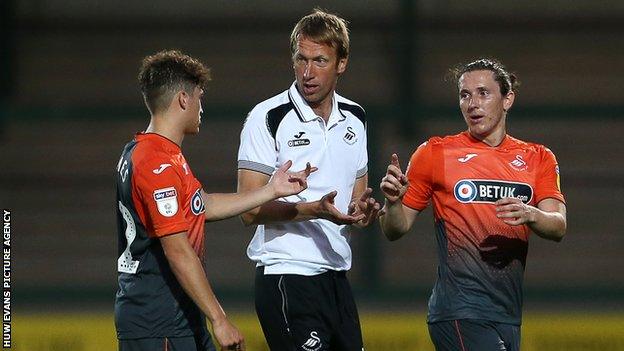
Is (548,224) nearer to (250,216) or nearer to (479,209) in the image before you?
(479,209)

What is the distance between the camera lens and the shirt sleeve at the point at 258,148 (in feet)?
18.1

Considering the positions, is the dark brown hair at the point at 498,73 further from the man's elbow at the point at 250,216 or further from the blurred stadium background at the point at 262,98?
the blurred stadium background at the point at 262,98

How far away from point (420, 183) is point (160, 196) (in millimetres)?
1382

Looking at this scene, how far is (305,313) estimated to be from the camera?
5492 millimetres

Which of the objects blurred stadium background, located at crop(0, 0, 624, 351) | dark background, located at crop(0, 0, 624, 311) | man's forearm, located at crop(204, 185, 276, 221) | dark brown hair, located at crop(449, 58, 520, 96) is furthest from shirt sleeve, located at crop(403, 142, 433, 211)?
dark background, located at crop(0, 0, 624, 311)

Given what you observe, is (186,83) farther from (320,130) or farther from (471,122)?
(471,122)

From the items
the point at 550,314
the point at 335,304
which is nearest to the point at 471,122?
the point at 335,304

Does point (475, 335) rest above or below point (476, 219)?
below

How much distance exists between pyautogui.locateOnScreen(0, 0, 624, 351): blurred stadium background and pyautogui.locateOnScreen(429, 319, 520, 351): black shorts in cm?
394

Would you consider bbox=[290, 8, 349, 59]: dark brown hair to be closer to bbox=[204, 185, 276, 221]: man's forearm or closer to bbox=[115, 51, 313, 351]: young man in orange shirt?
bbox=[115, 51, 313, 351]: young man in orange shirt

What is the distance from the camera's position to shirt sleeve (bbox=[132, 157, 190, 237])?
4.68m

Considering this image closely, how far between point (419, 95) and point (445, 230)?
6.01 metres

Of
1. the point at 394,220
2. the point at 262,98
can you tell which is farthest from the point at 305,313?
the point at 262,98

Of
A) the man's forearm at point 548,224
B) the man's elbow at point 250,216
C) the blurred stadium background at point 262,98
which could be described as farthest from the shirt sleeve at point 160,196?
the blurred stadium background at point 262,98
